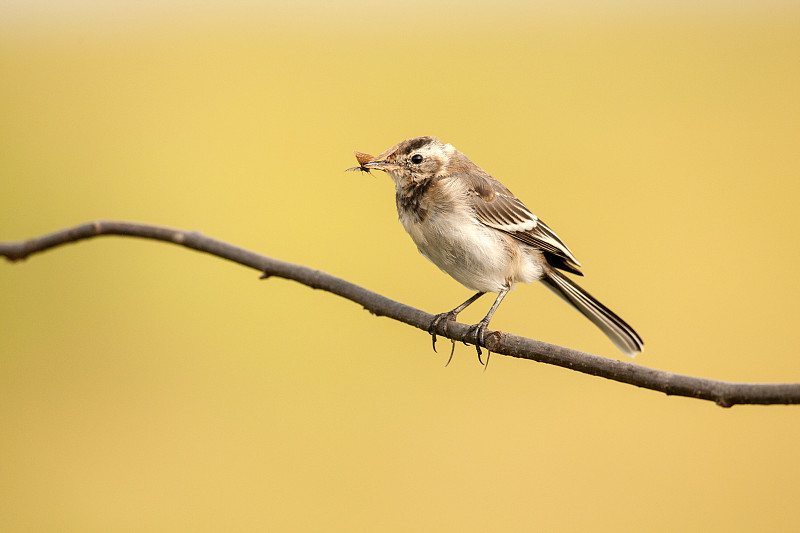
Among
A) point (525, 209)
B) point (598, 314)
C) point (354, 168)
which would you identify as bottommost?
point (598, 314)

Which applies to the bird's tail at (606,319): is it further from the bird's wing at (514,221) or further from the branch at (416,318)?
the branch at (416,318)

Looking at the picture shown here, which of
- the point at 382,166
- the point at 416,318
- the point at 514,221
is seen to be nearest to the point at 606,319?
the point at 514,221

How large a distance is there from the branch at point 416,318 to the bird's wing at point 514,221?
5.16 feet

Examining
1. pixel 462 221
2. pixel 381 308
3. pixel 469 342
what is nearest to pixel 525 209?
pixel 462 221

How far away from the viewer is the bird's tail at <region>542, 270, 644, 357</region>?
4.21 metres

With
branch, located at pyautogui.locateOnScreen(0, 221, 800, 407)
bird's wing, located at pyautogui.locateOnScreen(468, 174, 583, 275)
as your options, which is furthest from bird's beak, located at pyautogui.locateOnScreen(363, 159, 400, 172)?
branch, located at pyautogui.locateOnScreen(0, 221, 800, 407)

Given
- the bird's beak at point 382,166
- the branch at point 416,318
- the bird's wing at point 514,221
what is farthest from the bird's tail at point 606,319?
the branch at point 416,318

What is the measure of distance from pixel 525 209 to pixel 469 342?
1364 mm

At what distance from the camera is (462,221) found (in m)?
4.16

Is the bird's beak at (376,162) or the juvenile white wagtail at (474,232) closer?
the bird's beak at (376,162)

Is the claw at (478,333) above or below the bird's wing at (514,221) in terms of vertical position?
below

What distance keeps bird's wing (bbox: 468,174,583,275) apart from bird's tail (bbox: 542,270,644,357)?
0.13 meters

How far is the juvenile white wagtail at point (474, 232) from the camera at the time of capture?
4117 mm

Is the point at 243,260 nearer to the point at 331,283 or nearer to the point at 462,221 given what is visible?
the point at 331,283
